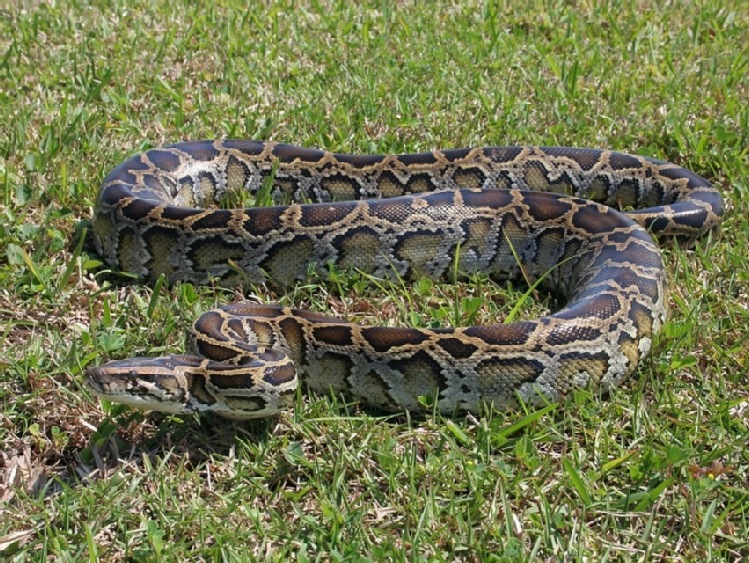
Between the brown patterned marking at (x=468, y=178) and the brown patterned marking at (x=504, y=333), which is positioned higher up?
the brown patterned marking at (x=504, y=333)

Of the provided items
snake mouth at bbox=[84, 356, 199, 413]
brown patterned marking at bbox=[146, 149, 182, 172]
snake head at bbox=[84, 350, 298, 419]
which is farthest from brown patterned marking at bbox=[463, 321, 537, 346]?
brown patterned marking at bbox=[146, 149, 182, 172]

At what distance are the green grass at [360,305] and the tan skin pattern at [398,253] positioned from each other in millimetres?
240

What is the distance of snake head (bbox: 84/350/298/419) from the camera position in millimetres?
5727

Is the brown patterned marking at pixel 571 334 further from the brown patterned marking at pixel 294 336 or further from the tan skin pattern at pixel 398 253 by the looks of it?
the brown patterned marking at pixel 294 336

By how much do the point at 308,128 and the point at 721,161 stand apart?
4299mm

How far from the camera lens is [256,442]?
19.7 ft

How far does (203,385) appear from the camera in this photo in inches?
232

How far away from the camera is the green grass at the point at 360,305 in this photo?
5.32 m

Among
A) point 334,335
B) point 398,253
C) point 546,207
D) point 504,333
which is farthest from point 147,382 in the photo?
point 546,207

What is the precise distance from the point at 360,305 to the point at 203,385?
195cm

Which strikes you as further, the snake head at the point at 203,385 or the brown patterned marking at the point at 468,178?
the brown patterned marking at the point at 468,178

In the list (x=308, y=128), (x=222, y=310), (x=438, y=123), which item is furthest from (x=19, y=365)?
(x=438, y=123)

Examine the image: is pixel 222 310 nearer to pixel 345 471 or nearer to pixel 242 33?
pixel 345 471

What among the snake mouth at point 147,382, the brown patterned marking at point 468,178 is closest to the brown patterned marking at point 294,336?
the snake mouth at point 147,382
